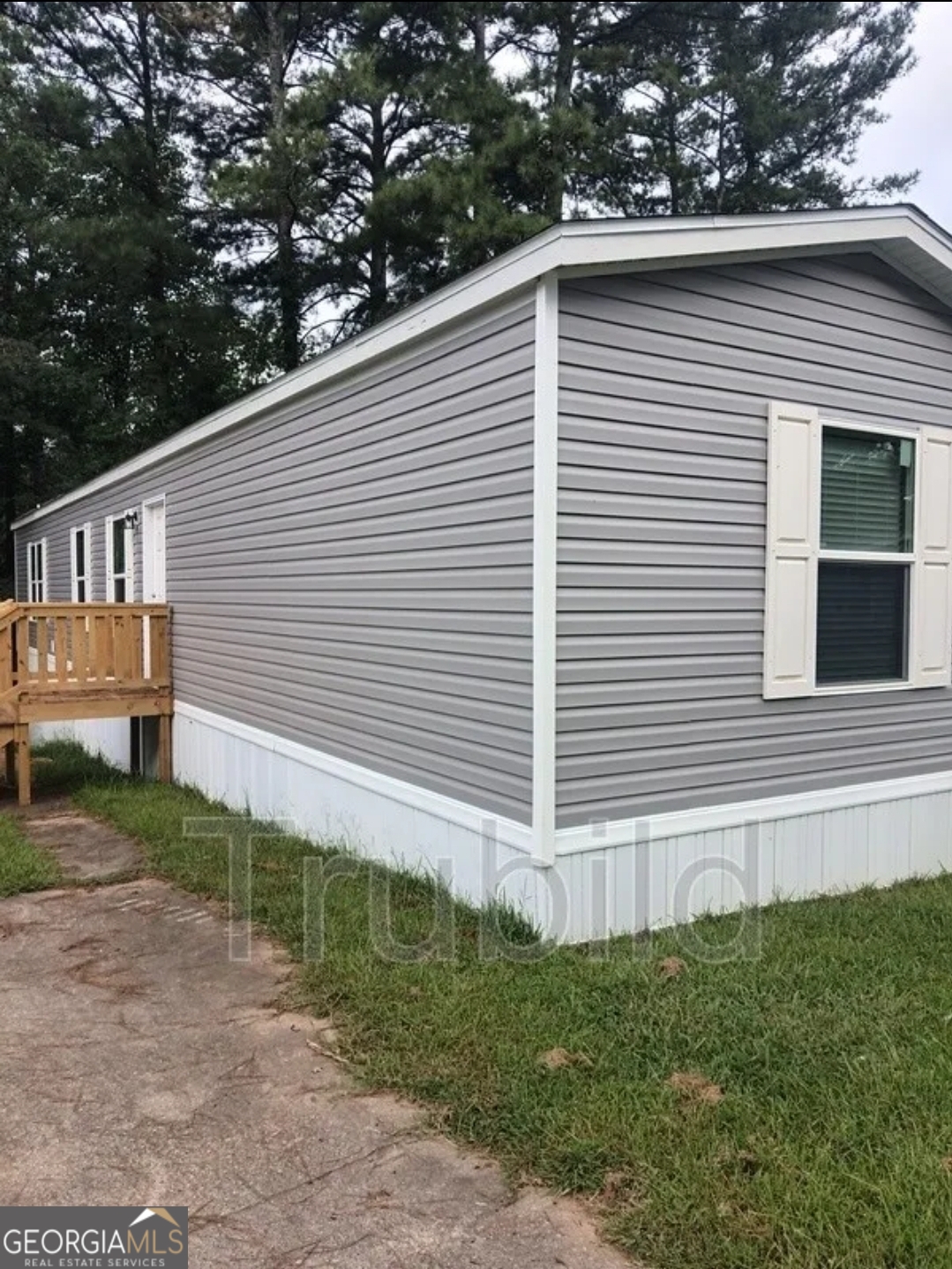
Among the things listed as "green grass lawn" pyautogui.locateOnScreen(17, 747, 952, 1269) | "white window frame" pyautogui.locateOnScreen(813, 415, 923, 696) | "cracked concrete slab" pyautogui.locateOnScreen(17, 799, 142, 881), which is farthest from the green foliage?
"green grass lawn" pyautogui.locateOnScreen(17, 747, 952, 1269)

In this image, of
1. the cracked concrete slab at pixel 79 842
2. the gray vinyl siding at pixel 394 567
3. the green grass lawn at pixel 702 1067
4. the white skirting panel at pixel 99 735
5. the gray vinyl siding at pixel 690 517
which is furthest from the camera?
the white skirting panel at pixel 99 735

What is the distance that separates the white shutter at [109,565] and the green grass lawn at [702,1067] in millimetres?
6886

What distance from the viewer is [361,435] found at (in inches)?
208

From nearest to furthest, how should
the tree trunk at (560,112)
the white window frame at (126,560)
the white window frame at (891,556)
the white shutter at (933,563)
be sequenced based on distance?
the white window frame at (891,556), the white shutter at (933,563), the white window frame at (126,560), the tree trunk at (560,112)

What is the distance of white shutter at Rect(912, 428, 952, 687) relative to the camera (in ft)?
16.2

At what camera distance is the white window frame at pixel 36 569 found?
14.1 meters

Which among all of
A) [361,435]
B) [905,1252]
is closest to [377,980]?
[905,1252]

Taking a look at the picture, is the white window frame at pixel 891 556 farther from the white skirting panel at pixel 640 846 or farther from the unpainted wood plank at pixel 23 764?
the unpainted wood plank at pixel 23 764

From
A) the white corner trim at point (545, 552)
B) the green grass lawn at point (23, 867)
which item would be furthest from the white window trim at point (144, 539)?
the white corner trim at point (545, 552)

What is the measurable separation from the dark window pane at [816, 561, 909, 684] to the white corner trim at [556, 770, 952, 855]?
1.92ft

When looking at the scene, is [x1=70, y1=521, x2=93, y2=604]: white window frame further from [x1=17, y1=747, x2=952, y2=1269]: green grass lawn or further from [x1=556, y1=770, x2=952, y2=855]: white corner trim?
[x1=556, y1=770, x2=952, y2=855]: white corner trim

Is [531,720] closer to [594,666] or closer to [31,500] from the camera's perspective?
[594,666]

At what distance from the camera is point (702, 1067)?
112 inches

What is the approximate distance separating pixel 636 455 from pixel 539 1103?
255 centimetres
